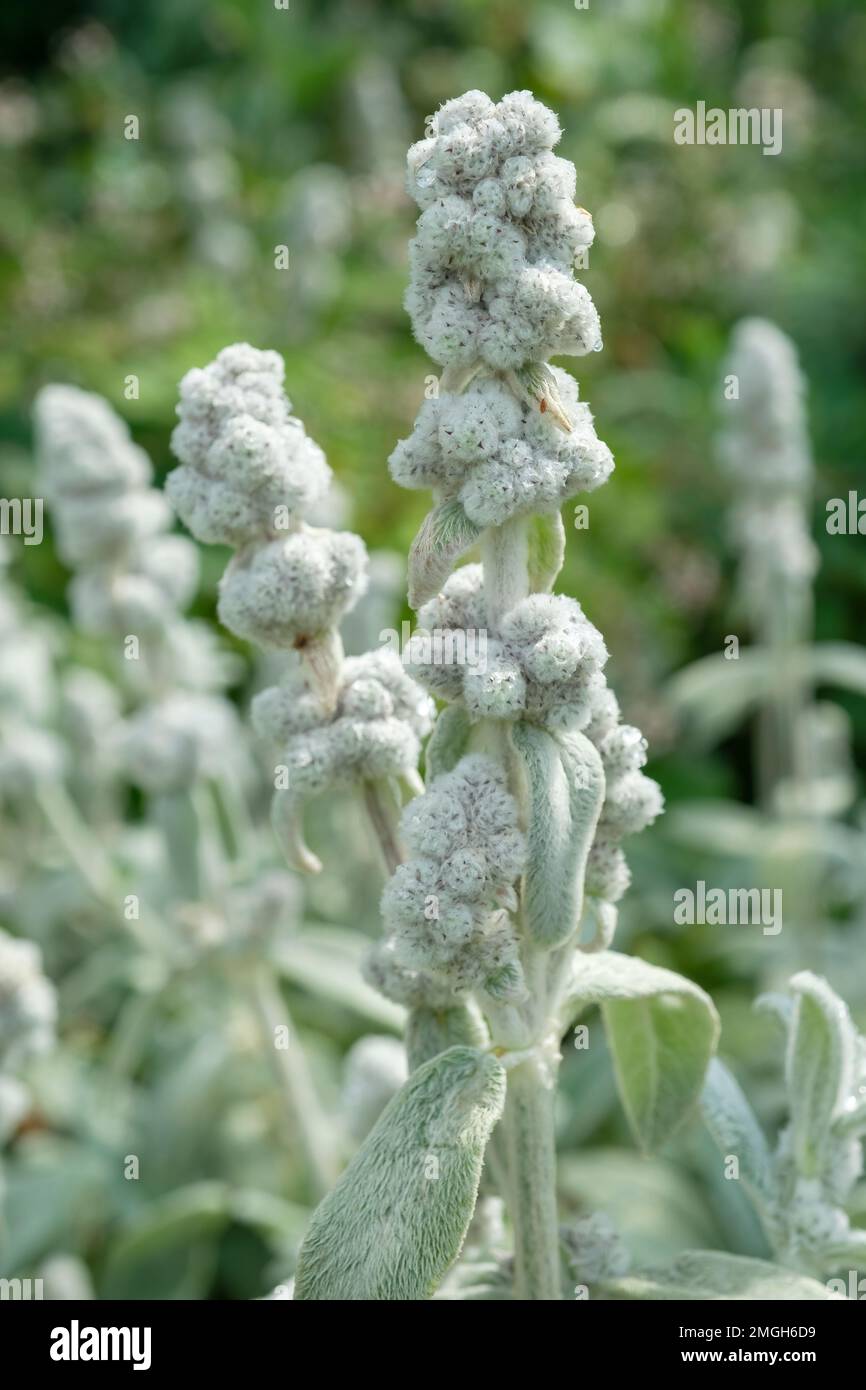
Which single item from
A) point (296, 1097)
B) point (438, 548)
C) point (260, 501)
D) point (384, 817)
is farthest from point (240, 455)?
point (296, 1097)

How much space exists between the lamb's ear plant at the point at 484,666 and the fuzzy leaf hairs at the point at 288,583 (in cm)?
12

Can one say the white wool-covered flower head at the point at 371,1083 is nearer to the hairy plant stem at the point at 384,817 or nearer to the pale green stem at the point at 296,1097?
the pale green stem at the point at 296,1097

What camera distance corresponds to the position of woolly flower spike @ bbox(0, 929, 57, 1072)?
2123 mm

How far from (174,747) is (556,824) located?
1469 millimetres

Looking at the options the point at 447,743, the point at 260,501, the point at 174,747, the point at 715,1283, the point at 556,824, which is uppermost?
the point at 174,747

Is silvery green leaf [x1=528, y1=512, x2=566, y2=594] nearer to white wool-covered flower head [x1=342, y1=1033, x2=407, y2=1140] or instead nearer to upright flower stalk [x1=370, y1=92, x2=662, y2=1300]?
upright flower stalk [x1=370, y1=92, x2=662, y2=1300]

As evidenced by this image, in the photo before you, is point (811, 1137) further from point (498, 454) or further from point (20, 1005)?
point (20, 1005)

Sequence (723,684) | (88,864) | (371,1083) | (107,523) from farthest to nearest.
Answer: (723,684)
(88,864)
(107,523)
(371,1083)

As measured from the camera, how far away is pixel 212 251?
5938 millimetres

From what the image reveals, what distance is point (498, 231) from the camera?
3.84ft

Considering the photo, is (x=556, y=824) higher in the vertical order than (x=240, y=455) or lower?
lower

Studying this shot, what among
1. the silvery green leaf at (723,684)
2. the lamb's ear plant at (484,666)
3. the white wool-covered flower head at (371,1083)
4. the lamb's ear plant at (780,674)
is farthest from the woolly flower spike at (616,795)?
the silvery green leaf at (723,684)

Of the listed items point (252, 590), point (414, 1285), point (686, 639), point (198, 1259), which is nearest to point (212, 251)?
point (686, 639)

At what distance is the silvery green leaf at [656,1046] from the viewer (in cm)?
147
